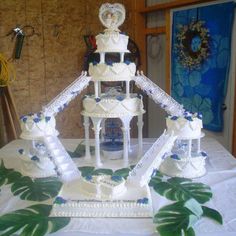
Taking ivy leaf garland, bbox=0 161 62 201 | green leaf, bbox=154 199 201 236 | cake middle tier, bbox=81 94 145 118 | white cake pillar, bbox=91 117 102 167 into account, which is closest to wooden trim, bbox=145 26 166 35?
cake middle tier, bbox=81 94 145 118

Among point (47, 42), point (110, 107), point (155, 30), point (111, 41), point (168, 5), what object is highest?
point (168, 5)

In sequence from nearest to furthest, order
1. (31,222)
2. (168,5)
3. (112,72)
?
(31,222), (112,72), (168,5)

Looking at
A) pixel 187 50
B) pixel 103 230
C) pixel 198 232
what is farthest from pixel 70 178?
pixel 187 50

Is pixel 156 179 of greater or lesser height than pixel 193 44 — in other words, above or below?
below

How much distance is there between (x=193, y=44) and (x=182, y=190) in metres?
1.76

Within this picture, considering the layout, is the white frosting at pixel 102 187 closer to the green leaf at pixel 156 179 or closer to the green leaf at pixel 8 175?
the green leaf at pixel 156 179

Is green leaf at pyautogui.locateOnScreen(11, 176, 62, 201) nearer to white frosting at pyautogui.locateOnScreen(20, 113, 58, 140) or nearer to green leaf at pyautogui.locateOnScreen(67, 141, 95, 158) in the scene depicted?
white frosting at pyautogui.locateOnScreen(20, 113, 58, 140)

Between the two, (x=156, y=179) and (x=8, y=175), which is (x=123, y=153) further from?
(x=8, y=175)

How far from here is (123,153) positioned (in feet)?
6.77

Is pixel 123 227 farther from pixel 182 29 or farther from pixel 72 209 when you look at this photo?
pixel 182 29

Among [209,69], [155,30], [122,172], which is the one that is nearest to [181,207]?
[122,172]

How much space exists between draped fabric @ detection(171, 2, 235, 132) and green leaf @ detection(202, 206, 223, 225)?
157 cm

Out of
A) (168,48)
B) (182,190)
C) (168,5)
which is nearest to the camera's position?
(182,190)

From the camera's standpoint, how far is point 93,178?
1.48m
